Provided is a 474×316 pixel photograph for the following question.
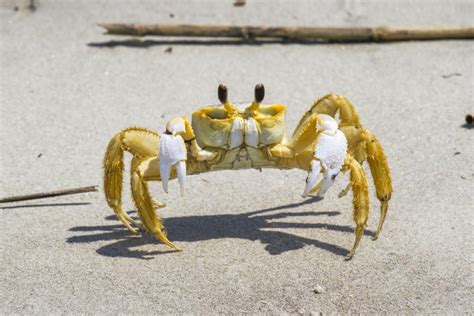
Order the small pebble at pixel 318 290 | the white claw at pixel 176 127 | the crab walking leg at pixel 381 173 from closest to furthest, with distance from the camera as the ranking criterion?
the small pebble at pixel 318 290, the white claw at pixel 176 127, the crab walking leg at pixel 381 173

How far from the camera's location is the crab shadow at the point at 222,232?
504cm

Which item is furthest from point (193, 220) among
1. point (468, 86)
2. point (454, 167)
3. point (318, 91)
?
point (468, 86)

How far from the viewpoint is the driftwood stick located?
7887 millimetres

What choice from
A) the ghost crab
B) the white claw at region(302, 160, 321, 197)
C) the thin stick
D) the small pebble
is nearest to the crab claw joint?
the ghost crab

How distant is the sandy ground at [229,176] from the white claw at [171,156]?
1.73 ft

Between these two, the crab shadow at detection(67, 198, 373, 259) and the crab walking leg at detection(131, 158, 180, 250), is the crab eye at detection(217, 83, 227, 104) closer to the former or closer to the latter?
the crab walking leg at detection(131, 158, 180, 250)

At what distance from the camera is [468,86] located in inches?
285

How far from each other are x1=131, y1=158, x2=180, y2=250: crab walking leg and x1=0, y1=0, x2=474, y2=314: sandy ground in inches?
6.9

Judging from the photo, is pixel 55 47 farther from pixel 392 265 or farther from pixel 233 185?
pixel 392 265

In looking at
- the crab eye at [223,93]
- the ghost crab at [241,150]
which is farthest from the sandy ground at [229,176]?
the crab eye at [223,93]

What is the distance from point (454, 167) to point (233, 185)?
1502 mm

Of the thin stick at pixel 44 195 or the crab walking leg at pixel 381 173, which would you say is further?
the thin stick at pixel 44 195

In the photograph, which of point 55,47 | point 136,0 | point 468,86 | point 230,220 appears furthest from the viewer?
point 136,0

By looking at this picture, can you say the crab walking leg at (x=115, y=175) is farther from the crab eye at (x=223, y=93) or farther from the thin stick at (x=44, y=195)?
the crab eye at (x=223, y=93)
